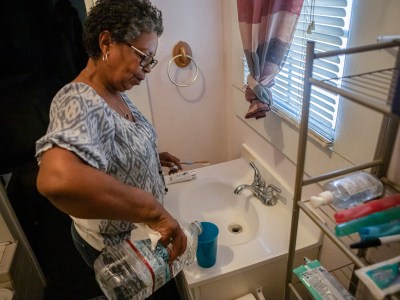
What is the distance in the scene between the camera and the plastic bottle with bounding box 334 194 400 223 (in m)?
0.67

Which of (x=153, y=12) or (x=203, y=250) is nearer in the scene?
(x=153, y=12)

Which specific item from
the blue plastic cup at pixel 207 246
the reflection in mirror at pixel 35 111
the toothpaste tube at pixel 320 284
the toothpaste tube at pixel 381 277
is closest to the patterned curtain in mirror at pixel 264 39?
the blue plastic cup at pixel 207 246

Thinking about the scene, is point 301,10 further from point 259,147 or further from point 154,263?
point 154,263

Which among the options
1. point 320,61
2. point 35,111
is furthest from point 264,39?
point 35,111

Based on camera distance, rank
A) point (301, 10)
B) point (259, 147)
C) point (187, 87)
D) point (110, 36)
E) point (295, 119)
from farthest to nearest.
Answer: point (187, 87) < point (259, 147) < point (295, 119) < point (301, 10) < point (110, 36)

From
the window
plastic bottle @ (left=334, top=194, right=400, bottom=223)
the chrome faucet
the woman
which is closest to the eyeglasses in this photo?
the woman

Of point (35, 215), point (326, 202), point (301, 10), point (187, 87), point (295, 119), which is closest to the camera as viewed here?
point (326, 202)

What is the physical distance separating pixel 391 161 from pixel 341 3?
1.53 feet

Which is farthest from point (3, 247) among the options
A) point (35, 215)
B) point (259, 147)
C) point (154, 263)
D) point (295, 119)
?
point (295, 119)

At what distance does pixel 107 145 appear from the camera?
2.50 feet

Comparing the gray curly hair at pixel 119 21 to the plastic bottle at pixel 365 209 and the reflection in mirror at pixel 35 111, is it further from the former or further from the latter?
the reflection in mirror at pixel 35 111

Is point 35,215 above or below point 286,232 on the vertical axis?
below

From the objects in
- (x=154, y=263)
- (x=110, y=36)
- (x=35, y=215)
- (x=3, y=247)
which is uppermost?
(x=110, y=36)

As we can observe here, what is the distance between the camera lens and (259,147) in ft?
5.01
